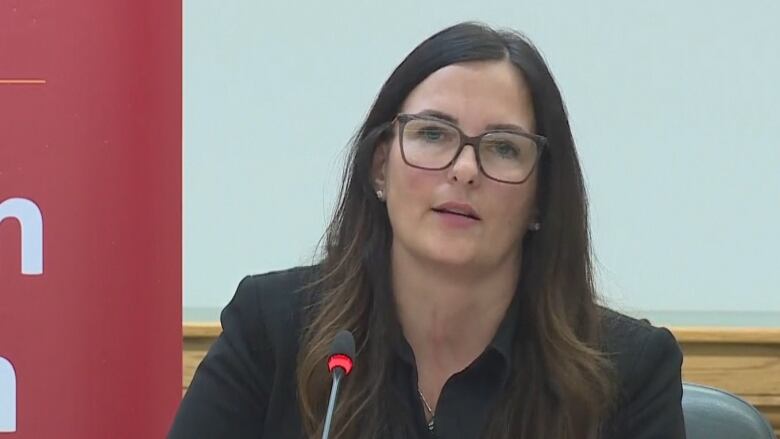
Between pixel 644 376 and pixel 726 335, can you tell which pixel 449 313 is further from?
pixel 726 335

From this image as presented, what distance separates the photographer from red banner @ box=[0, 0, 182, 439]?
4.90 feet

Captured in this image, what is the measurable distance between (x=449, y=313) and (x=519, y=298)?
10 cm

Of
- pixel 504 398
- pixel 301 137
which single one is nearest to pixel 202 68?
pixel 301 137

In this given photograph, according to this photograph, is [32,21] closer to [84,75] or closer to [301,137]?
[84,75]

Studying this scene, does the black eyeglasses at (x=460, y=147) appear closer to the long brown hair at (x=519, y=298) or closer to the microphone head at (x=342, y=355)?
the long brown hair at (x=519, y=298)

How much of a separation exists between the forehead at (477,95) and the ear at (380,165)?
6 cm

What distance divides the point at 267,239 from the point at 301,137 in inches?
8.2

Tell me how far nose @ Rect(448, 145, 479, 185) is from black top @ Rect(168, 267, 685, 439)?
Result: 230 mm

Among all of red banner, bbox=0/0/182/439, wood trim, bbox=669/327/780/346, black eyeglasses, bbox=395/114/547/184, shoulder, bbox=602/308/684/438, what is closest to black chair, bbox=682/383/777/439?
shoulder, bbox=602/308/684/438

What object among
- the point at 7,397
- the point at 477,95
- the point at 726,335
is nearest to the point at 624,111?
the point at 726,335

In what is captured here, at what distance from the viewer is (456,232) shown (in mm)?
1354

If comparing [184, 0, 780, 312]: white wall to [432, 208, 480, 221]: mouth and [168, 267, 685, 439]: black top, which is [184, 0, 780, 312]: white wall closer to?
[168, 267, 685, 439]: black top

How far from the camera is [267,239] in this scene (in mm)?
2264

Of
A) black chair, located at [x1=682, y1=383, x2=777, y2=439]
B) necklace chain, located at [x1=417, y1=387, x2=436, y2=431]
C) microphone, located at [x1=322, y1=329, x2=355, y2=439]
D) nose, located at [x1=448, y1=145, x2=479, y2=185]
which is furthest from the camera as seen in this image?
black chair, located at [x1=682, y1=383, x2=777, y2=439]
